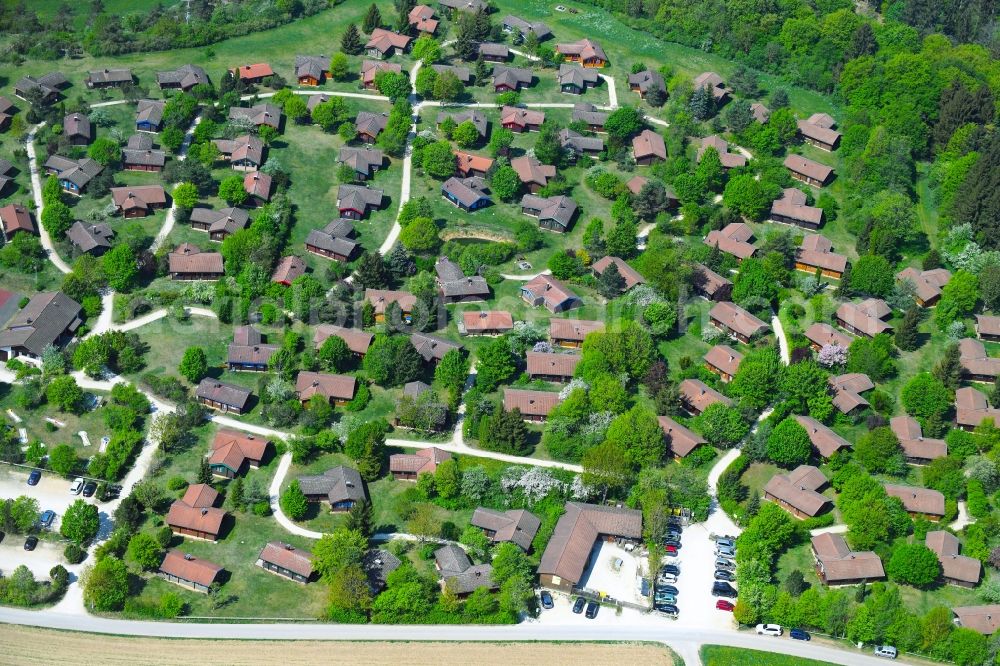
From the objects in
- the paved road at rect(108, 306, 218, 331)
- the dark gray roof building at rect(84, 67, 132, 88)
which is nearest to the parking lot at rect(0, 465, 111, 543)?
the paved road at rect(108, 306, 218, 331)

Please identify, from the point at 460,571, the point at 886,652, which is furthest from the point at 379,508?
the point at 886,652

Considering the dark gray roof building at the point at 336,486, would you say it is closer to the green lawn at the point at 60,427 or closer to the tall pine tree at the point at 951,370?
the green lawn at the point at 60,427

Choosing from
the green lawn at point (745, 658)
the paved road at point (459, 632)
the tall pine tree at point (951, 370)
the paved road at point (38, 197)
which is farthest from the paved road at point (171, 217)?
the tall pine tree at point (951, 370)

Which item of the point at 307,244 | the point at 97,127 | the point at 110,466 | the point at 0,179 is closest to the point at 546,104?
the point at 307,244

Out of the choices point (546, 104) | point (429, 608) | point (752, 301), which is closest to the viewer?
point (429, 608)

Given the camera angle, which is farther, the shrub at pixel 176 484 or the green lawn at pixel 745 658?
the shrub at pixel 176 484

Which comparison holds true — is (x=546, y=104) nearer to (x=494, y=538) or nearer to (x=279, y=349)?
(x=279, y=349)

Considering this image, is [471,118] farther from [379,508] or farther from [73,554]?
[73,554]
